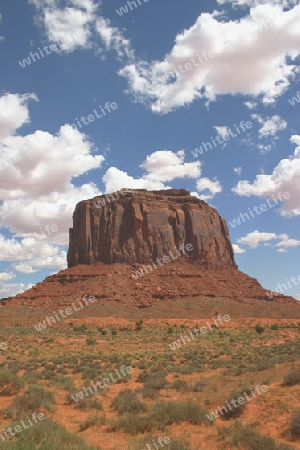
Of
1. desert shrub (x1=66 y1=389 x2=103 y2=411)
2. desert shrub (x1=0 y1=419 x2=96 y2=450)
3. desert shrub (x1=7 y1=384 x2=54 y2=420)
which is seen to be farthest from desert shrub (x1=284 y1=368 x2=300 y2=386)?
desert shrub (x1=7 y1=384 x2=54 y2=420)

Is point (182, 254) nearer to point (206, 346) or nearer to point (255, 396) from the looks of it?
point (206, 346)

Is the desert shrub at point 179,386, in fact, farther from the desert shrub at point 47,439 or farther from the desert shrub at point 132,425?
the desert shrub at point 47,439

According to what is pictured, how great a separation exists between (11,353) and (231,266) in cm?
7590

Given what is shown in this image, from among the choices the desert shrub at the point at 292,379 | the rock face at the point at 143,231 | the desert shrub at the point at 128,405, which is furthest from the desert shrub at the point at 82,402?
the rock face at the point at 143,231

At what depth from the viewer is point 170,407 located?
A: 9797 millimetres

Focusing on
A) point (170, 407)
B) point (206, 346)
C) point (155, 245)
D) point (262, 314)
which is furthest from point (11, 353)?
point (155, 245)

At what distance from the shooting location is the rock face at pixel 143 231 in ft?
279

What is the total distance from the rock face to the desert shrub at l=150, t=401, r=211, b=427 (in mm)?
73136

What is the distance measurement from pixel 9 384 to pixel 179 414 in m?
6.81

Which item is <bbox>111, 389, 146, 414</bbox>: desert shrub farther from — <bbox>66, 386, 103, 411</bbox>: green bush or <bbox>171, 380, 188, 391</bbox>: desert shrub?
<bbox>171, 380, 188, 391</bbox>: desert shrub

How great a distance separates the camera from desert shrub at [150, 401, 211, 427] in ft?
30.9

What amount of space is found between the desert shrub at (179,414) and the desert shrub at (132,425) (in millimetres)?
300

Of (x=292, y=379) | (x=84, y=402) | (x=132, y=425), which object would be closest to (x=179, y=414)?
(x=132, y=425)

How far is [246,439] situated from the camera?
7.75 metres
